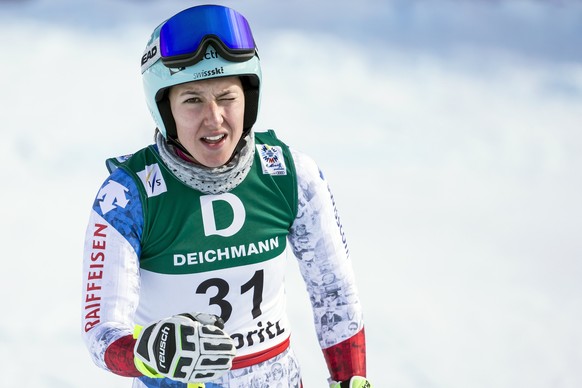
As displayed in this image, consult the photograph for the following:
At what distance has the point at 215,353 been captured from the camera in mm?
2057

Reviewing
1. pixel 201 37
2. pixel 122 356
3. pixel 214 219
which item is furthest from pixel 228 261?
pixel 201 37

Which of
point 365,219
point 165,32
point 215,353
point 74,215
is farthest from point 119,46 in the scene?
point 215,353

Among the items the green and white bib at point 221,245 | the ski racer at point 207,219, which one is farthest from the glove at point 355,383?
the green and white bib at point 221,245

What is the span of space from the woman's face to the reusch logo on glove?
67cm

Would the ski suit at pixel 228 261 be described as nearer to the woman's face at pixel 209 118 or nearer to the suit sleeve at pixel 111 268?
the suit sleeve at pixel 111 268

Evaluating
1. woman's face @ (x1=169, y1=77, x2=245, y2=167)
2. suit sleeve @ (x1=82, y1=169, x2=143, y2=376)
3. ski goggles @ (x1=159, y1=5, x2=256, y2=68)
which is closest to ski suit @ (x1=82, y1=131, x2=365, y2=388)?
suit sleeve @ (x1=82, y1=169, x2=143, y2=376)

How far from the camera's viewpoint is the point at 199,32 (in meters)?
2.54

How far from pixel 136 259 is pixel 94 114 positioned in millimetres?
6388

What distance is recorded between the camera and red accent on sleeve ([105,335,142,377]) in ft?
7.38

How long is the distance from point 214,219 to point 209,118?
34cm

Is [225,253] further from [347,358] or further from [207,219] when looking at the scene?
[347,358]

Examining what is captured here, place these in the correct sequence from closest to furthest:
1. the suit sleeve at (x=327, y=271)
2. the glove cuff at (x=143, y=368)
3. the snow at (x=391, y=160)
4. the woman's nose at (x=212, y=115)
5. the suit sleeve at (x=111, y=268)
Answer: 1. the glove cuff at (x=143, y=368)
2. the suit sleeve at (x=111, y=268)
3. the woman's nose at (x=212, y=115)
4. the suit sleeve at (x=327, y=271)
5. the snow at (x=391, y=160)

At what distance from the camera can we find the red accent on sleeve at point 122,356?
2250 millimetres

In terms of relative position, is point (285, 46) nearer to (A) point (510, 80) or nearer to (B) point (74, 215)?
(A) point (510, 80)
